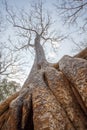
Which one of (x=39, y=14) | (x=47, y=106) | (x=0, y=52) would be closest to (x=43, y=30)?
(x=39, y=14)

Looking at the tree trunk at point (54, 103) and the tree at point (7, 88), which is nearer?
the tree trunk at point (54, 103)

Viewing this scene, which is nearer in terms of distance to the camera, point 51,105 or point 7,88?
point 51,105

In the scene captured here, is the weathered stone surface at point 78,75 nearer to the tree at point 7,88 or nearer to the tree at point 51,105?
the tree at point 51,105

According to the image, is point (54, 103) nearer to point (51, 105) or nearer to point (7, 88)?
point (51, 105)

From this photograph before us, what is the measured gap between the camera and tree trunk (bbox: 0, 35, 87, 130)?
1.74m

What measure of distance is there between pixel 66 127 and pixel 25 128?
0.62m

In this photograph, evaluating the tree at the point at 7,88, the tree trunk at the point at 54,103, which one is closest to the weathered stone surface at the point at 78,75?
the tree trunk at the point at 54,103

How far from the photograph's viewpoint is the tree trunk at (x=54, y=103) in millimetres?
1739

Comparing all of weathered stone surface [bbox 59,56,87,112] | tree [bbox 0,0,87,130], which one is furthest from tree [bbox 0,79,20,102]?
weathered stone surface [bbox 59,56,87,112]

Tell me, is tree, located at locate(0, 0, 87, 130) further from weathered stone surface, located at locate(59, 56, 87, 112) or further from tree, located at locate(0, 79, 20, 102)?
tree, located at locate(0, 79, 20, 102)

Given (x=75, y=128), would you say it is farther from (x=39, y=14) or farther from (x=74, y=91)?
(x=39, y=14)

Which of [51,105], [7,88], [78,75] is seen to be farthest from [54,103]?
[7,88]

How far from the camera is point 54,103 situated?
1.95 metres

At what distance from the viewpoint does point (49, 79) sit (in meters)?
2.41
